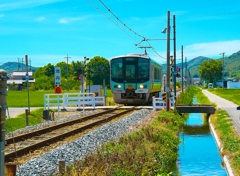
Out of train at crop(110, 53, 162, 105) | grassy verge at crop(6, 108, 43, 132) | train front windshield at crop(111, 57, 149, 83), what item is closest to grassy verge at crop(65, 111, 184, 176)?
grassy verge at crop(6, 108, 43, 132)

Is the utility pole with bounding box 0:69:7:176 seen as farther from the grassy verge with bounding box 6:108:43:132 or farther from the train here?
the train

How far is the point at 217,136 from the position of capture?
652 inches

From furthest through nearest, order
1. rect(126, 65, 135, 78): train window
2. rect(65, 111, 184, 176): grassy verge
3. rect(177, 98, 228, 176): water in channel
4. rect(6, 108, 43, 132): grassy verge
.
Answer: rect(126, 65, 135, 78): train window
rect(6, 108, 43, 132): grassy verge
rect(177, 98, 228, 176): water in channel
rect(65, 111, 184, 176): grassy verge

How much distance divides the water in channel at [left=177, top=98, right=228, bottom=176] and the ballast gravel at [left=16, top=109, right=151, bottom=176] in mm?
2470

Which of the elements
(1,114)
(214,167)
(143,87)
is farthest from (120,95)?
(1,114)

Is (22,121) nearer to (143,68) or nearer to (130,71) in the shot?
(130,71)

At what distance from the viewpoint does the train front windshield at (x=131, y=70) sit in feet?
96.4

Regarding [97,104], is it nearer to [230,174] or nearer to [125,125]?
[125,125]

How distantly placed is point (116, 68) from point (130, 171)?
854 inches

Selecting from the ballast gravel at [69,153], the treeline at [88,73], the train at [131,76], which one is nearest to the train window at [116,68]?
the train at [131,76]

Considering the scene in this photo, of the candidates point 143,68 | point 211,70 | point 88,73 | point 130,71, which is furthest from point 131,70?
point 211,70

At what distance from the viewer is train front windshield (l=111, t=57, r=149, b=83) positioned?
29.4 meters

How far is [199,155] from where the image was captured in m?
14.0

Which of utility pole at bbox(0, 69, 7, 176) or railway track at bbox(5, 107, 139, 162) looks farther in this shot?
railway track at bbox(5, 107, 139, 162)
